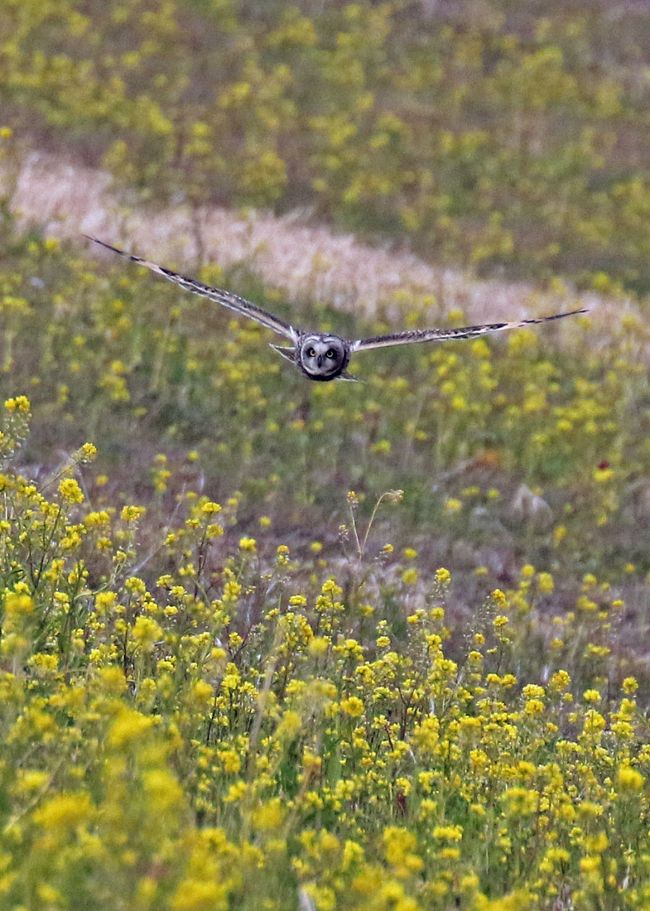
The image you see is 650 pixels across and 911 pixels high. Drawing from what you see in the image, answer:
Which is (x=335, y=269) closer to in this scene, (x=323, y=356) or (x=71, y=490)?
(x=323, y=356)

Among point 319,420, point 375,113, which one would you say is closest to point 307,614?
point 319,420

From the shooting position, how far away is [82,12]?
2522 cm

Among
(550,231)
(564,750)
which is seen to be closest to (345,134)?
(550,231)

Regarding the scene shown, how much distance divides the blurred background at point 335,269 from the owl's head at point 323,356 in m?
1.48

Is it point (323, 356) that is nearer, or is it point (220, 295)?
point (220, 295)

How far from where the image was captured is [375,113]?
2480 cm

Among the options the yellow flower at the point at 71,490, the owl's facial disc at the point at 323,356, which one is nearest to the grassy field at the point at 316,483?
the yellow flower at the point at 71,490

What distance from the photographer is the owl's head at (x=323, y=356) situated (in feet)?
26.6

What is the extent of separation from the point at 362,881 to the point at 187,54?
22.2m

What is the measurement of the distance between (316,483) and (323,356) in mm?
3098

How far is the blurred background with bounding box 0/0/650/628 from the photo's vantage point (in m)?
11.1

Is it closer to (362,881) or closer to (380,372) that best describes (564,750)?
(362,881)

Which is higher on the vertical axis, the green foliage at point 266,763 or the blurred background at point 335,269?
the blurred background at point 335,269

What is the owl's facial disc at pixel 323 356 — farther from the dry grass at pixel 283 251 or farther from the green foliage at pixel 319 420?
the dry grass at pixel 283 251
